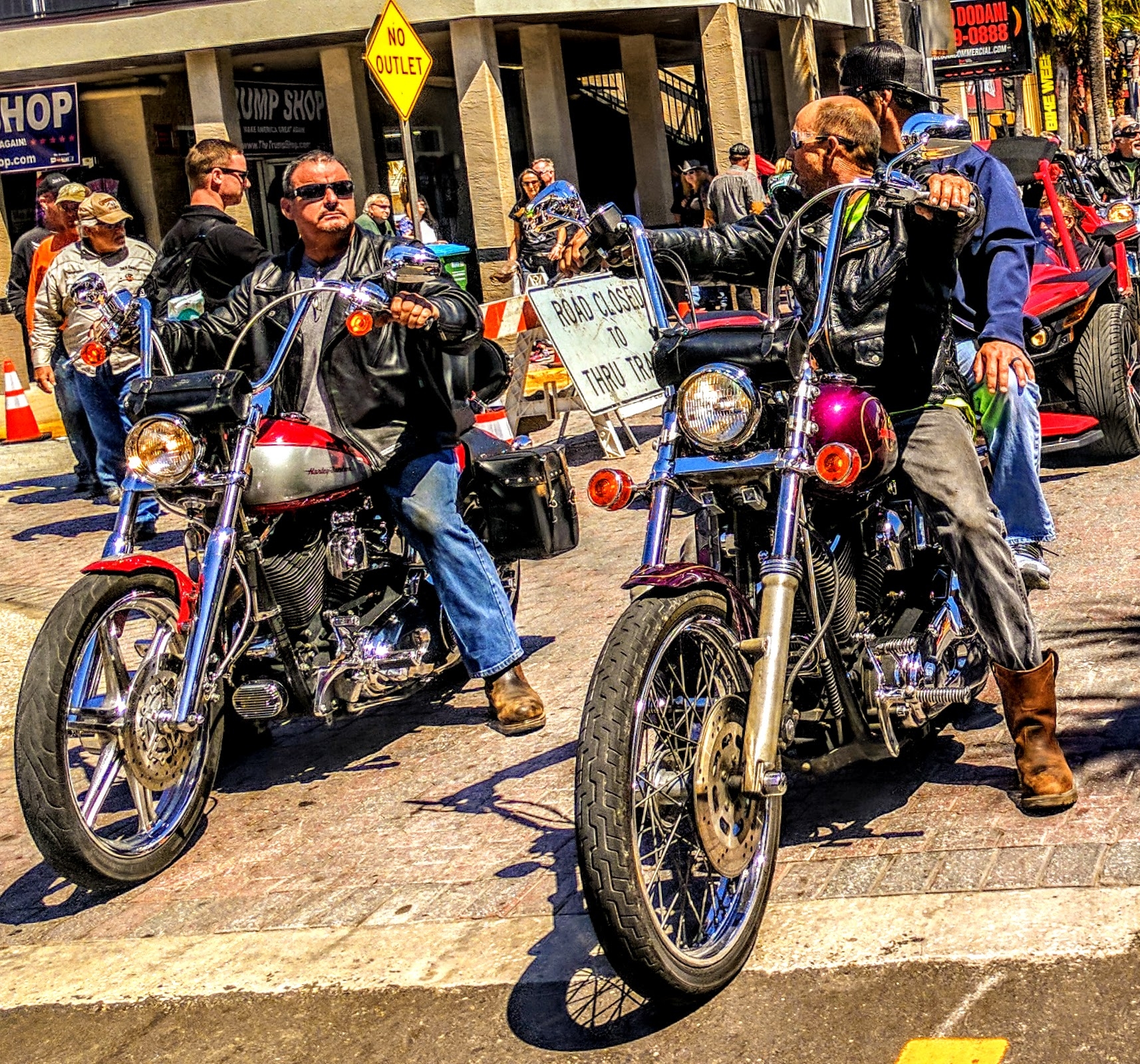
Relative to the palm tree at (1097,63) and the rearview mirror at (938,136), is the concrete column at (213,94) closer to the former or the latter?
the rearview mirror at (938,136)

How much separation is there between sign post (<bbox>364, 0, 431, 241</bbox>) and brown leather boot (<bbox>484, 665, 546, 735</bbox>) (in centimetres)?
564

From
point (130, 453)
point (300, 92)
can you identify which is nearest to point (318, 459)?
point (130, 453)

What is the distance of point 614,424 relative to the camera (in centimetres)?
1129

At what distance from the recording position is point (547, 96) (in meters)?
23.0

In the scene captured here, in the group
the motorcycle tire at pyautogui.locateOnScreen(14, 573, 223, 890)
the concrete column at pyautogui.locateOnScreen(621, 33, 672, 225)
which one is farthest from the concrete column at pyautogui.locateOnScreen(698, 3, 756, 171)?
the motorcycle tire at pyautogui.locateOnScreen(14, 573, 223, 890)

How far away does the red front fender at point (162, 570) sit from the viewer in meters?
4.79

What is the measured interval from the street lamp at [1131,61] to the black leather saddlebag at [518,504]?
37.7 meters

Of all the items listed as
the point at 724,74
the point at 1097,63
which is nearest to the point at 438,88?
the point at 724,74

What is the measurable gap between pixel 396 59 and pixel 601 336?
8.05 ft

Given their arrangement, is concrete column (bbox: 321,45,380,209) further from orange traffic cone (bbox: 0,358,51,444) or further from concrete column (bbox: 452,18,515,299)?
orange traffic cone (bbox: 0,358,51,444)

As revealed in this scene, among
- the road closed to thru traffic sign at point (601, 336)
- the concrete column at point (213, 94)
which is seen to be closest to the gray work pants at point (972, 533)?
the road closed to thru traffic sign at point (601, 336)

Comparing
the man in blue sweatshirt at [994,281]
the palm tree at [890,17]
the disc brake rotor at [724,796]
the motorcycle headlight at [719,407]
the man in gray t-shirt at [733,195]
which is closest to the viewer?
the disc brake rotor at [724,796]

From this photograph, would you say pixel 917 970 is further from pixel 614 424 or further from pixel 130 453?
pixel 614 424

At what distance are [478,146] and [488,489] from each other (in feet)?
50.8
